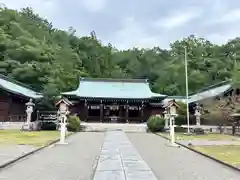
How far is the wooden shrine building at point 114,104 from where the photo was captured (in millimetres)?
40281

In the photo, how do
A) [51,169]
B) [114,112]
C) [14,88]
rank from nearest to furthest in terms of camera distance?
[51,169] → [14,88] → [114,112]

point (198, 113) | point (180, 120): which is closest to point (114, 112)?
point (180, 120)

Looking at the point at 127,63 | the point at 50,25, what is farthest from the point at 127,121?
the point at 50,25

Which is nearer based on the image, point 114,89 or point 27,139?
point 27,139

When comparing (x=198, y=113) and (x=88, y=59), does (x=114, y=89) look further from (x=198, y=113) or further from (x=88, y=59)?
(x=88, y=59)

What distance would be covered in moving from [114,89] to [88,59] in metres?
25.6

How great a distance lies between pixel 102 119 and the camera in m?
40.6

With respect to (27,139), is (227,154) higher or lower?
lower

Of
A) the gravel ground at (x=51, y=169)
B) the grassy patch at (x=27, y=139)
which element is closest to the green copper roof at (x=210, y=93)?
the grassy patch at (x=27, y=139)

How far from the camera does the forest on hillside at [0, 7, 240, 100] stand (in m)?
47.9

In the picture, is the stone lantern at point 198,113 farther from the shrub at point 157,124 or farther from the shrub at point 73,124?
the shrub at point 73,124

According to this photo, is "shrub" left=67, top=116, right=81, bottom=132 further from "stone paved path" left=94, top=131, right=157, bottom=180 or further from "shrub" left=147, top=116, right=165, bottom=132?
"stone paved path" left=94, top=131, right=157, bottom=180

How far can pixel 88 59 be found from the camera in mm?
68250

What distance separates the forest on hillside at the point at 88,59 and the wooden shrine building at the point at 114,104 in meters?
3.89
